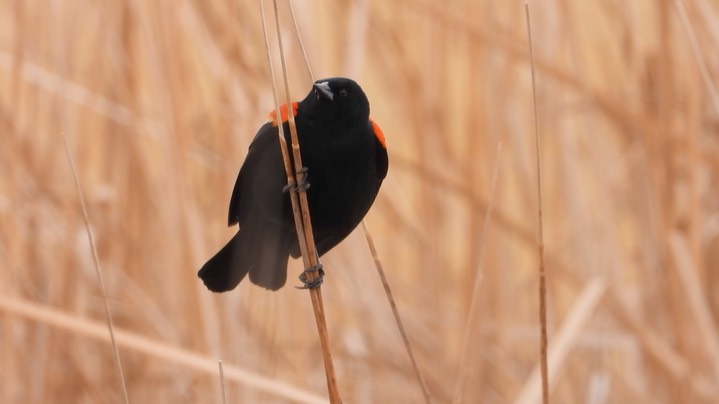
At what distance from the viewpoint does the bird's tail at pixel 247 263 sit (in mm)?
747

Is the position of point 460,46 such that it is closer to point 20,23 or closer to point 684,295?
point 684,295

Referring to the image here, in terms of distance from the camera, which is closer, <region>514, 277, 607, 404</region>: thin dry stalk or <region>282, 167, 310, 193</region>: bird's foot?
<region>282, 167, 310, 193</region>: bird's foot

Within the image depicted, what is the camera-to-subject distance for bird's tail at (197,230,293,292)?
75 centimetres

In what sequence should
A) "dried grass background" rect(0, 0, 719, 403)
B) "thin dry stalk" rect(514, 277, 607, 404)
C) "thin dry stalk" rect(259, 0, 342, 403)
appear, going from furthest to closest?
"dried grass background" rect(0, 0, 719, 403) → "thin dry stalk" rect(514, 277, 607, 404) → "thin dry stalk" rect(259, 0, 342, 403)

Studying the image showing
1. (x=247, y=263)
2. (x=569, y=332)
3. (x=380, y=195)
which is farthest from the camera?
(x=380, y=195)

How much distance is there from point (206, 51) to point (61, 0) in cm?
26

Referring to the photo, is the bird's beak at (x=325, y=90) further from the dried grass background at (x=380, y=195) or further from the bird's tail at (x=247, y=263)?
the dried grass background at (x=380, y=195)

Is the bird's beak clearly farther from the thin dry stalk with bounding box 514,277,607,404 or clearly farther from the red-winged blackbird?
the thin dry stalk with bounding box 514,277,607,404

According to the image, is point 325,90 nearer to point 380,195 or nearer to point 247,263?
point 247,263

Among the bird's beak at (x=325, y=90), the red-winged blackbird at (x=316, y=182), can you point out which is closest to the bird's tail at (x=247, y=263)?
the red-winged blackbird at (x=316, y=182)

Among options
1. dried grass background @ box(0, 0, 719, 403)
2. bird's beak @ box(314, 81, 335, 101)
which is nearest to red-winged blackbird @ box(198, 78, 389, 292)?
bird's beak @ box(314, 81, 335, 101)

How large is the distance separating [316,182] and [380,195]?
912 mm

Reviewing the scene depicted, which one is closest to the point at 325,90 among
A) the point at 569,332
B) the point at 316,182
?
the point at 316,182

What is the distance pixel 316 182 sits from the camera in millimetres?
761
